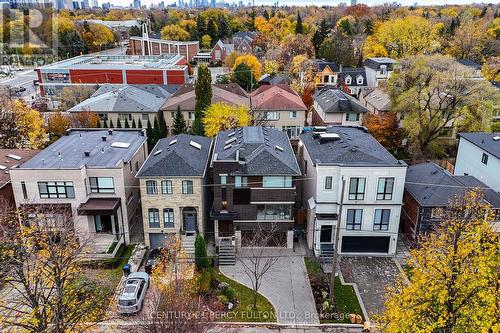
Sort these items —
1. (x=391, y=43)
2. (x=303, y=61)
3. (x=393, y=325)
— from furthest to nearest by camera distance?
(x=391, y=43)
(x=303, y=61)
(x=393, y=325)

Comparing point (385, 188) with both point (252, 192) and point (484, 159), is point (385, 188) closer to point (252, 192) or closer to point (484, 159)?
point (252, 192)

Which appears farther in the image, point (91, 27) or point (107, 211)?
point (91, 27)

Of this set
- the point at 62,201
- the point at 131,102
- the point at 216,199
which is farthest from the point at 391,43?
the point at 62,201


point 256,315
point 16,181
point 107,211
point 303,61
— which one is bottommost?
point 256,315

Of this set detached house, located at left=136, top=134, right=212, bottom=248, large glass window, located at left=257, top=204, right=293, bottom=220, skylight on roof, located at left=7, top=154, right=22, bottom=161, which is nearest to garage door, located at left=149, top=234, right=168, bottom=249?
detached house, located at left=136, top=134, right=212, bottom=248

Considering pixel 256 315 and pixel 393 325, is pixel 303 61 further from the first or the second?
pixel 393 325

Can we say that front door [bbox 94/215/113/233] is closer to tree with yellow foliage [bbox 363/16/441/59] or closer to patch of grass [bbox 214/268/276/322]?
patch of grass [bbox 214/268/276/322]

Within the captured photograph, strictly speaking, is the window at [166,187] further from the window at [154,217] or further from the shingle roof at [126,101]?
the shingle roof at [126,101]
